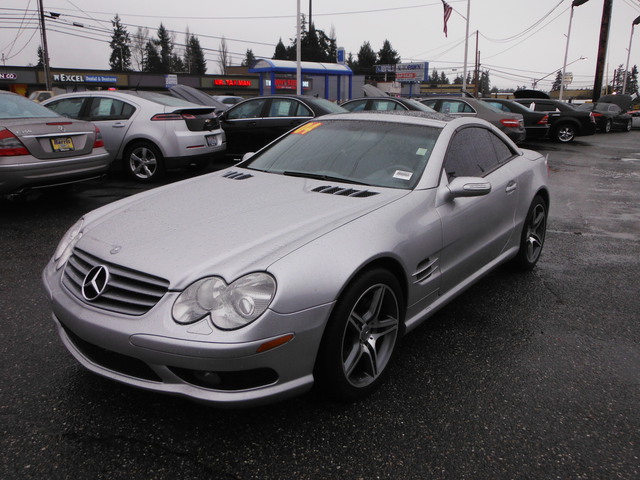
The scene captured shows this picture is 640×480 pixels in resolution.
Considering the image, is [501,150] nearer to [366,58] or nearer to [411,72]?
[411,72]

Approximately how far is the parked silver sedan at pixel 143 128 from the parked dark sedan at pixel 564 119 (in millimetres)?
13683

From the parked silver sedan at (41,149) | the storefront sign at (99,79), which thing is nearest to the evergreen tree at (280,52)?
the storefront sign at (99,79)

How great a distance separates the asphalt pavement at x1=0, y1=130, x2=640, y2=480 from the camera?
7.06 ft

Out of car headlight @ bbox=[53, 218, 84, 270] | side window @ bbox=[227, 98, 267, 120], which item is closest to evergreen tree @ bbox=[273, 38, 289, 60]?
side window @ bbox=[227, 98, 267, 120]

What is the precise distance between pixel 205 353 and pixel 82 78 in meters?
56.7

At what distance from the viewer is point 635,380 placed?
114 inches

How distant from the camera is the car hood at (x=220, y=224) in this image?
88.7 inches

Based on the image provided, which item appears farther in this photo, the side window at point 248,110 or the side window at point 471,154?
the side window at point 248,110

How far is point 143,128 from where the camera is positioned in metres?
8.09

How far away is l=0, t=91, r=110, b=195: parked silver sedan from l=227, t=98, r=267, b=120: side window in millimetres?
4054

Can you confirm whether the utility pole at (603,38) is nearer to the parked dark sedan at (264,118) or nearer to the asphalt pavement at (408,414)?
the parked dark sedan at (264,118)

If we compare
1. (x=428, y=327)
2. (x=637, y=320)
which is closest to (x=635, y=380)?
(x=637, y=320)

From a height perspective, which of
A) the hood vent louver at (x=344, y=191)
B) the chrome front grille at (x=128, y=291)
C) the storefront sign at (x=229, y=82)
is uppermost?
the storefront sign at (x=229, y=82)

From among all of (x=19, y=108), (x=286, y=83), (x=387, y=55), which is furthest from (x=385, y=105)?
(x=387, y=55)
